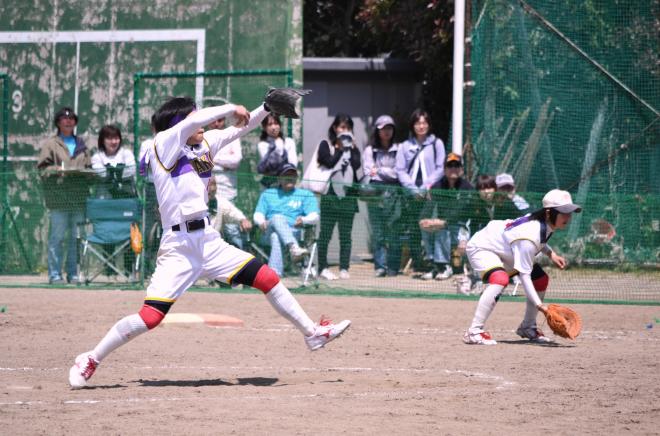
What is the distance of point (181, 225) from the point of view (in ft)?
24.6

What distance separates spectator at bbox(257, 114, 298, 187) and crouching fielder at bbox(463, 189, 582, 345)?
4.69m

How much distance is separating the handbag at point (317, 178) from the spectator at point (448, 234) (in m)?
1.41

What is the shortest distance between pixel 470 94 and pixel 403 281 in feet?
10.4

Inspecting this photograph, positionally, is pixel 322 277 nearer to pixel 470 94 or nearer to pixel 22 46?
pixel 470 94

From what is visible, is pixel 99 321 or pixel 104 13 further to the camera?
A: pixel 104 13

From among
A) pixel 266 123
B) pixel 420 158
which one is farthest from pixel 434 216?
pixel 266 123

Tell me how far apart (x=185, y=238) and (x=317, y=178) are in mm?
7175

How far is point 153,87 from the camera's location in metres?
15.8

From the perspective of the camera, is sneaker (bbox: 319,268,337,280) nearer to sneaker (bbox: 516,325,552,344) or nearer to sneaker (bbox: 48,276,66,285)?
sneaker (bbox: 48,276,66,285)

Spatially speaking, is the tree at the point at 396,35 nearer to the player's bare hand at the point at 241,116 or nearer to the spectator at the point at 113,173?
the spectator at the point at 113,173

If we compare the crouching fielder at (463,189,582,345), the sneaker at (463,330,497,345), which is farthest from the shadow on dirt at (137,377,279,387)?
the crouching fielder at (463,189,582,345)

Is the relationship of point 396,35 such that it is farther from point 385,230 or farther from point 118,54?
point 385,230

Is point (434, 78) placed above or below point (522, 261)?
above

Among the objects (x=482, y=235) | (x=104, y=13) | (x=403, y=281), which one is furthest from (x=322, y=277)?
(x=104, y=13)
